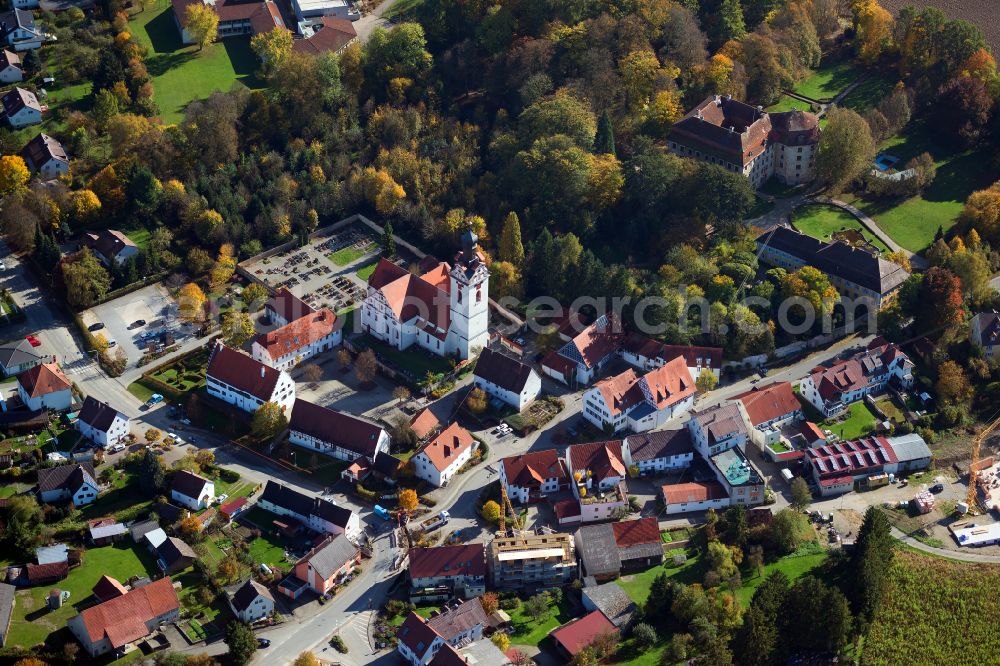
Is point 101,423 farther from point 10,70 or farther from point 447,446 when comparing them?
point 10,70

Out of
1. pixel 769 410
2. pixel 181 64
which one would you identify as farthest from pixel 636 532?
pixel 181 64

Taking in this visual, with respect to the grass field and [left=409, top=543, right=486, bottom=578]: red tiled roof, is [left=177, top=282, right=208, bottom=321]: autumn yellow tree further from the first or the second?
the grass field

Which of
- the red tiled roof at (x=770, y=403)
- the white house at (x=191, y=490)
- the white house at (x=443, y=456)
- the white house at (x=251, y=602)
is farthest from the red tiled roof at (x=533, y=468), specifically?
the white house at (x=191, y=490)

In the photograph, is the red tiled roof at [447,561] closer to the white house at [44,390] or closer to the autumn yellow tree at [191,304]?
the white house at [44,390]

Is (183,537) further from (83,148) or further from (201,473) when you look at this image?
(83,148)

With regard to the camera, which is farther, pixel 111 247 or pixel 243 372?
pixel 111 247

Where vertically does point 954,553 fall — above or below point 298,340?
below
